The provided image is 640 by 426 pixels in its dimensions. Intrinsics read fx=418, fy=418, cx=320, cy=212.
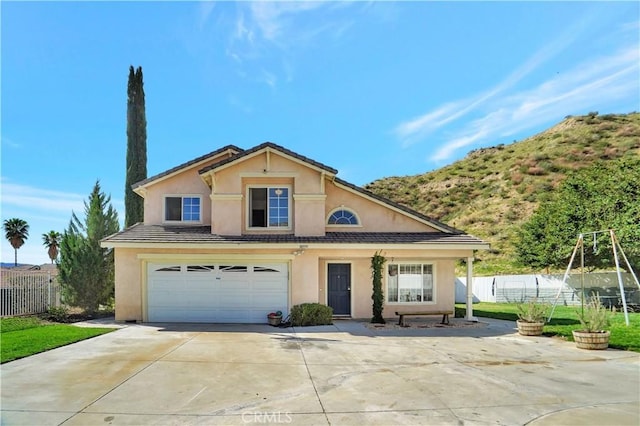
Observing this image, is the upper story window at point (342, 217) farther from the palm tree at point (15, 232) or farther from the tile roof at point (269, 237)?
the palm tree at point (15, 232)

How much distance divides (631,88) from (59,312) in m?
27.3

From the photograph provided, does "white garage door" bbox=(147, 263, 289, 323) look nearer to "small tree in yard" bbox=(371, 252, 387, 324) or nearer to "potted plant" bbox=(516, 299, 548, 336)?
"small tree in yard" bbox=(371, 252, 387, 324)

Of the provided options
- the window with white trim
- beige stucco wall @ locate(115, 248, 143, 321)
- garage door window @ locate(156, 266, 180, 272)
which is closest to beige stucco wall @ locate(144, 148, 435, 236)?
the window with white trim

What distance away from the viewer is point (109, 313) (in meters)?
18.5

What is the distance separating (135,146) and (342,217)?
45.8 feet

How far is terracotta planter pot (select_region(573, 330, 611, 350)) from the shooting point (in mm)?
10797

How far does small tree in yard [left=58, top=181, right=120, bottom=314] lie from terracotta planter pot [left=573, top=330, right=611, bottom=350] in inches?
701

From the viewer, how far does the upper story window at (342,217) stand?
56.3 ft

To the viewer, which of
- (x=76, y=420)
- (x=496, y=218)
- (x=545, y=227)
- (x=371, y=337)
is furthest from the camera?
(x=496, y=218)

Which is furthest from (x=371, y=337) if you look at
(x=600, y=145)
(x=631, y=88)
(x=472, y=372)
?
(x=600, y=145)

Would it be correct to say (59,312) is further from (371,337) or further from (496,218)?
(496,218)

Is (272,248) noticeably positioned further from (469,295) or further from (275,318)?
(469,295)

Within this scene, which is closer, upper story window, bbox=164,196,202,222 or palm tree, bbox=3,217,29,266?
upper story window, bbox=164,196,202,222

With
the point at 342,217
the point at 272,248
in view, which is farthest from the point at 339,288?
the point at 272,248
